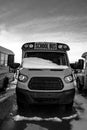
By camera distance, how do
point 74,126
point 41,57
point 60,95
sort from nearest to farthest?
1. point 74,126
2. point 60,95
3. point 41,57

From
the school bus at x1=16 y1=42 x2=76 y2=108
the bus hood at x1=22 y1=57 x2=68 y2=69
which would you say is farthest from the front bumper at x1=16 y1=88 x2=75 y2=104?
the bus hood at x1=22 y1=57 x2=68 y2=69

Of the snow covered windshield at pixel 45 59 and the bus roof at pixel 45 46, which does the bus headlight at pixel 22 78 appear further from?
the bus roof at pixel 45 46

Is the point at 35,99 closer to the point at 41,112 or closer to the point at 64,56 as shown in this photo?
the point at 41,112

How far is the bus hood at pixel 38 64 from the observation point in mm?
9295

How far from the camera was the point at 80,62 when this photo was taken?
10.5 metres

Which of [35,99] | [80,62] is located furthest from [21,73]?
[80,62]

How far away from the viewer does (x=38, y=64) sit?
31.3 feet

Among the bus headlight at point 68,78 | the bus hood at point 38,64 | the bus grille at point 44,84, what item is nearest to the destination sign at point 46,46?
the bus hood at point 38,64

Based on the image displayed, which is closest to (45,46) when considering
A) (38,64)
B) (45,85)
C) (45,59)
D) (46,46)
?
(46,46)

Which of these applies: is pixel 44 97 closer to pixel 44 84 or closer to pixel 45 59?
pixel 44 84

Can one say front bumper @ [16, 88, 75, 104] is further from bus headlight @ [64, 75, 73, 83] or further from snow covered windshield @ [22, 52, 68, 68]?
snow covered windshield @ [22, 52, 68, 68]

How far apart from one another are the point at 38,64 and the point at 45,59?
617 mm

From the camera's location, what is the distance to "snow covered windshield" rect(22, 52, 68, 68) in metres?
9.63

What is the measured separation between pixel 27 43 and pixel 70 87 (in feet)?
8.55
